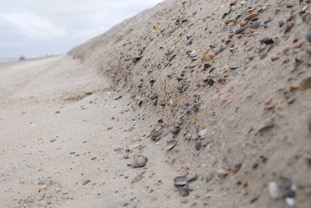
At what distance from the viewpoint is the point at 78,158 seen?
4.38m

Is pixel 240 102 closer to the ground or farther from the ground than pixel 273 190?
farther from the ground

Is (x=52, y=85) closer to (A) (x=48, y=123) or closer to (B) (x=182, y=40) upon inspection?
(A) (x=48, y=123)

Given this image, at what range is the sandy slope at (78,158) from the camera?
3361 mm

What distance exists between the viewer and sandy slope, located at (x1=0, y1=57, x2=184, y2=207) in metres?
3.36

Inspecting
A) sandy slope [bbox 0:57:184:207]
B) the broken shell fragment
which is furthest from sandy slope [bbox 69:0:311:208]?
sandy slope [bbox 0:57:184:207]

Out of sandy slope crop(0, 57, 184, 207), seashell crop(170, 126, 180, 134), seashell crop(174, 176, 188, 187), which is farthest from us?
seashell crop(170, 126, 180, 134)

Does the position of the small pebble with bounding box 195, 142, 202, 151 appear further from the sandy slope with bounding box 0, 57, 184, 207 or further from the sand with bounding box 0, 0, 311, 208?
the sandy slope with bounding box 0, 57, 184, 207

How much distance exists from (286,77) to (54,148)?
121 inches

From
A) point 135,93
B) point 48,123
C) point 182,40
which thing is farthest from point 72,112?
point 182,40

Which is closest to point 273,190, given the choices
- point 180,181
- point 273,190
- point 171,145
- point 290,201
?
point 273,190

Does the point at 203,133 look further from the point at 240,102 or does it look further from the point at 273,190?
the point at 273,190

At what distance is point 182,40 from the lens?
18.7 ft

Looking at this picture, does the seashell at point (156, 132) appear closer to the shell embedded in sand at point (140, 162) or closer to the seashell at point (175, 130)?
the seashell at point (175, 130)

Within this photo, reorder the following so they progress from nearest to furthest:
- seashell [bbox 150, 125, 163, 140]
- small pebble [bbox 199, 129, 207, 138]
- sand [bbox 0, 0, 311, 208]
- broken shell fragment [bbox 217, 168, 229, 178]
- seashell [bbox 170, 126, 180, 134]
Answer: sand [bbox 0, 0, 311, 208] → broken shell fragment [bbox 217, 168, 229, 178] → small pebble [bbox 199, 129, 207, 138] → seashell [bbox 170, 126, 180, 134] → seashell [bbox 150, 125, 163, 140]
